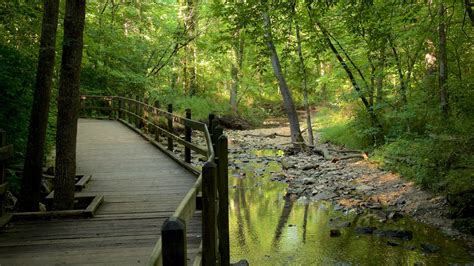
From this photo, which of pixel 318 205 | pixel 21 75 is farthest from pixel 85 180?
pixel 318 205

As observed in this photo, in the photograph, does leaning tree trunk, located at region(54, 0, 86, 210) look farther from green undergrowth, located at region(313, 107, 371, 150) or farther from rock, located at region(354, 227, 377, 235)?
green undergrowth, located at region(313, 107, 371, 150)

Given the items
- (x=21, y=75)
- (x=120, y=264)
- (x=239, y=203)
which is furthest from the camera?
(x=239, y=203)

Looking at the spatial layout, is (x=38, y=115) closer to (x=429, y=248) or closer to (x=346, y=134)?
(x=429, y=248)

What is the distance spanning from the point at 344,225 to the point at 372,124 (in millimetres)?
8154

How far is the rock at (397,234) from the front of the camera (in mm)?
8398

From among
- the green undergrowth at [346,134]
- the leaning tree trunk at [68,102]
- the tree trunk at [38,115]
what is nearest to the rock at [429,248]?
the leaning tree trunk at [68,102]

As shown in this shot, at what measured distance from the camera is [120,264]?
14.0 feet

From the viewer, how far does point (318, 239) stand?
341 inches

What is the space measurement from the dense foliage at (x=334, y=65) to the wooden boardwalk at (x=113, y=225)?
6.85ft

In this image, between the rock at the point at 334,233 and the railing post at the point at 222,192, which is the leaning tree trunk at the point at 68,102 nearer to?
the railing post at the point at 222,192

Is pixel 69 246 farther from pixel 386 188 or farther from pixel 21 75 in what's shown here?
pixel 386 188

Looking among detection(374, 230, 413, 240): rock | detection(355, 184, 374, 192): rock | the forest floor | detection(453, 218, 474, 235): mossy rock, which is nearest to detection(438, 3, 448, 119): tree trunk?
the forest floor

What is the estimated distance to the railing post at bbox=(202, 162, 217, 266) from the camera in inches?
141

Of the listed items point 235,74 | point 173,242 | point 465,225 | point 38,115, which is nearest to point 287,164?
point 465,225
